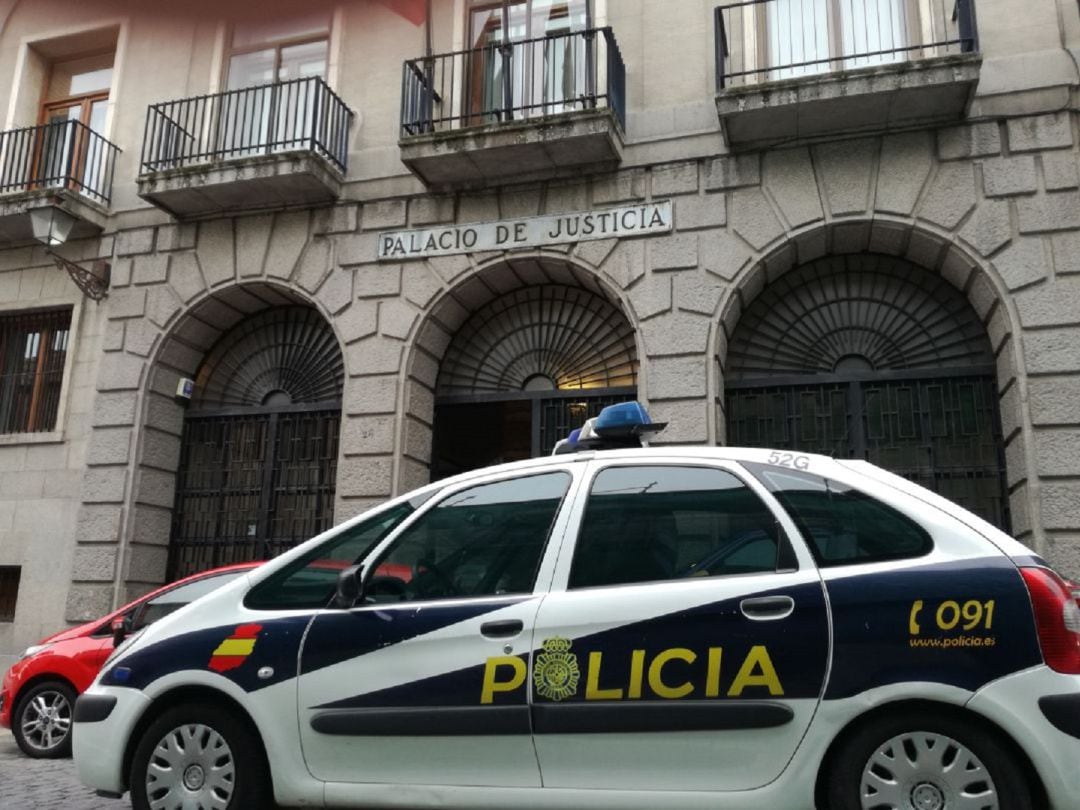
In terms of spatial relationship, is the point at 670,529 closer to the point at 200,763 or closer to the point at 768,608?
the point at 768,608

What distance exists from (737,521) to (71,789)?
4.78m

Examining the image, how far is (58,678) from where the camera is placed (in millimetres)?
7641

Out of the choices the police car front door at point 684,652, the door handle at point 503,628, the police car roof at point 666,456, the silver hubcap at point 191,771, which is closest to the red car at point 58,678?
the silver hubcap at point 191,771

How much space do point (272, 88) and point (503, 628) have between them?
982 centimetres

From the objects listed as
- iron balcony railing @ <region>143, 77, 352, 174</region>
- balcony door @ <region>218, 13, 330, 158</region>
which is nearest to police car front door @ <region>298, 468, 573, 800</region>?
iron balcony railing @ <region>143, 77, 352, 174</region>

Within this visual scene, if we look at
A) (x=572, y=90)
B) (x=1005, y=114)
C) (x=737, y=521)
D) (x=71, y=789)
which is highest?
(x=572, y=90)

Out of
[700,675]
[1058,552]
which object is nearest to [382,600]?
[700,675]

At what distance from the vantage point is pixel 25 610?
433 inches

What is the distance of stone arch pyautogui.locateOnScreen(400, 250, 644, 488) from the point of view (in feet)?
33.6

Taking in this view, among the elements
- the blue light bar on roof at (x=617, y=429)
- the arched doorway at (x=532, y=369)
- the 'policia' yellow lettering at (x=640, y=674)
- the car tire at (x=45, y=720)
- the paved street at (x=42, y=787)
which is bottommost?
the paved street at (x=42, y=787)

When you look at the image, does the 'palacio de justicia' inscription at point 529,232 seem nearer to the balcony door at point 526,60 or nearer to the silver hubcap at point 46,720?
the balcony door at point 526,60

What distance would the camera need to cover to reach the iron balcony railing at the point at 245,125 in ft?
36.3

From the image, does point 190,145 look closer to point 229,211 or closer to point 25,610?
point 229,211

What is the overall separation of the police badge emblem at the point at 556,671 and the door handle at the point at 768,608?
0.69 meters
